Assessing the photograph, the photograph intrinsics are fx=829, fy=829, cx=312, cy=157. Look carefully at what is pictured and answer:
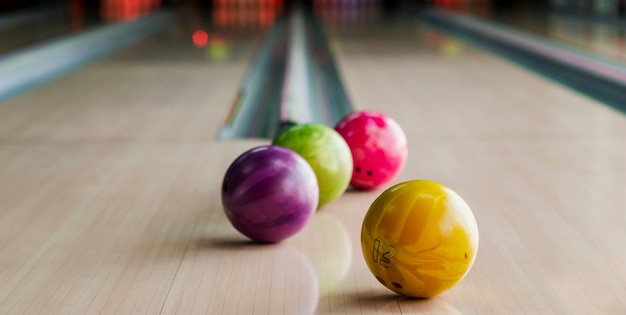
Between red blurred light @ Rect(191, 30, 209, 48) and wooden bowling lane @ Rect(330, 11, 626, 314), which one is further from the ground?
wooden bowling lane @ Rect(330, 11, 626, 314)

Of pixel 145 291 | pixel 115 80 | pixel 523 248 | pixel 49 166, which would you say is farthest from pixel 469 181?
pixel 115 80

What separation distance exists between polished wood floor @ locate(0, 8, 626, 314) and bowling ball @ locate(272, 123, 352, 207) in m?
0.07

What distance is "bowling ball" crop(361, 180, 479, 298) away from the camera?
1.29 meters

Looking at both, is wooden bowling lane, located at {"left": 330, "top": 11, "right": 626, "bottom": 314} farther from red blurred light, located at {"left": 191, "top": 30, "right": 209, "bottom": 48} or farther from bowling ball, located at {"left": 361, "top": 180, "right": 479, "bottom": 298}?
red blurred light, located at {"left": 191, "top": 30, "right": 209, "bottom": 48}

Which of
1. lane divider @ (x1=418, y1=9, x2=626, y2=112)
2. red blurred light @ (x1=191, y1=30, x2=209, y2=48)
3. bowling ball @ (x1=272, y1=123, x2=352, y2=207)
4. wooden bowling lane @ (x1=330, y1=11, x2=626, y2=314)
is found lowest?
red blurred light @ (x1=191, y1=30, x2=209, y2=48)

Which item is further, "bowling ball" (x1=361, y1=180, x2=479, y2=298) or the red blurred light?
the red blurred light

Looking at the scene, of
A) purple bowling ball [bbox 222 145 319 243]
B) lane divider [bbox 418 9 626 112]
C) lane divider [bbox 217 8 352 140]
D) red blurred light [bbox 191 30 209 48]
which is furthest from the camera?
red blurred light [bbox 191 30 209 48]

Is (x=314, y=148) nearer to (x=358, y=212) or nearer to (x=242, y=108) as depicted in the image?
(x=358, y=212)

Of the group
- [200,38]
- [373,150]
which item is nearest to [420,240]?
[373,150]

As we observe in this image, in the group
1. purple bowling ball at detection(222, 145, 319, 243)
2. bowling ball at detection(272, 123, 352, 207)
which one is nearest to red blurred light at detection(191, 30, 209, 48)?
bowling ball at detection(272, 123, 352, 207)

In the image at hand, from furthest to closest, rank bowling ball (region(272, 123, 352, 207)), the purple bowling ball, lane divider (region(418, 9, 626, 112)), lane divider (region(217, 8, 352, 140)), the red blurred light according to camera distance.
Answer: the red blurred light
lane divider (region(418, 9, 626, 112))
lane divider (region(217, 8, 352, 140))
bowling ball (region(272, 123, 352, 207))
the purple bowling ball

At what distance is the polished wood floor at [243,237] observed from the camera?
136 centimetres

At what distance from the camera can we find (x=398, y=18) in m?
8.34

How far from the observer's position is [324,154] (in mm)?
1797
